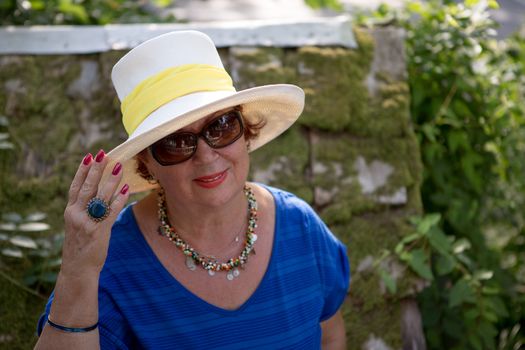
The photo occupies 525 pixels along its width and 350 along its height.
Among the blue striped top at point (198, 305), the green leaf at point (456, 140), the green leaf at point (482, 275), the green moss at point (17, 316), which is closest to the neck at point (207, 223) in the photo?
the blue striped top at point (198, 305)

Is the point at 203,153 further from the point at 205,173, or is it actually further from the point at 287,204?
the point at 287,204

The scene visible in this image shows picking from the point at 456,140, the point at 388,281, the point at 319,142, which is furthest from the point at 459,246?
the point at 319,142

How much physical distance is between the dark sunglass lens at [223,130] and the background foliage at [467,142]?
1.64 meters

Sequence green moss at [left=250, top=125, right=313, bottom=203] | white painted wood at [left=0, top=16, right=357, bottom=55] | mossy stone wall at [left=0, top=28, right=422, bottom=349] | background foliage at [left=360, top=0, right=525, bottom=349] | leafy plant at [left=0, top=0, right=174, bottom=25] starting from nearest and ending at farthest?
mossy stone wall at [left=0, top=28, right=422, bottom=349]
green moss at [left=250, top=125, right=313, bottom=203]
white painted wood at [left=0, top=16, right=357, bottom=55]
background foliage at [left=360, top=0, right=525, bottom=349]
leafy plant at [left=0, top=0, right=174, bottom=25]

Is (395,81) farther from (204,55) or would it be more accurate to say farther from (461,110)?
(204,55)

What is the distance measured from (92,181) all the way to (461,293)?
6.30 ft

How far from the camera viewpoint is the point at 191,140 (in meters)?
2.00

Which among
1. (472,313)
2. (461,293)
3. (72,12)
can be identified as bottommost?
(472,313)

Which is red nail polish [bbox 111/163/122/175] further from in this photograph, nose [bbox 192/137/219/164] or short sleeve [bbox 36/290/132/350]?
short sleeve [bbox 36/290/132/350]

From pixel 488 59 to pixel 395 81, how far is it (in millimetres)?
735

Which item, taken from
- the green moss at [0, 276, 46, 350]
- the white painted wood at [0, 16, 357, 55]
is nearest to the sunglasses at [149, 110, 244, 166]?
the green moss at [0, 276, 46, 350]

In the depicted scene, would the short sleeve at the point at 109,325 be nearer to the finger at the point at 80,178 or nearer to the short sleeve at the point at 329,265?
the finger at the point at 80,178

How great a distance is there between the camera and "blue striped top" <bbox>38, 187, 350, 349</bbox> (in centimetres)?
209

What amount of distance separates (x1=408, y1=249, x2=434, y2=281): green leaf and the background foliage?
0.70 feet
